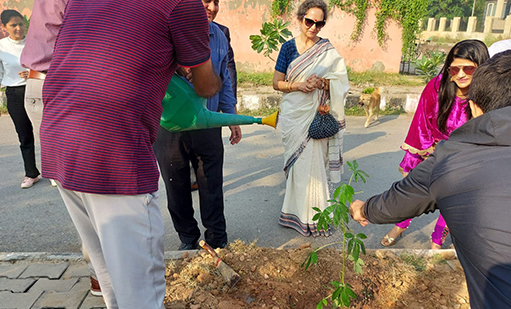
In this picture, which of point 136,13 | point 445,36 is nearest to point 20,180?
point 136,13

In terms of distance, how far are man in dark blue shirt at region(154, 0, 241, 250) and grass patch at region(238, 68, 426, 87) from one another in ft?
23.1

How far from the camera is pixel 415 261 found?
2.62 m

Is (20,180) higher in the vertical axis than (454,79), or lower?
lower

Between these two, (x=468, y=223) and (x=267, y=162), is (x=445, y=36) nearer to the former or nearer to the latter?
(x=267, y=162)

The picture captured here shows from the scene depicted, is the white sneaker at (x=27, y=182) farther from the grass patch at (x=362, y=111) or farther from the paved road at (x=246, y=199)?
the grass patch at (x=362, y=111)

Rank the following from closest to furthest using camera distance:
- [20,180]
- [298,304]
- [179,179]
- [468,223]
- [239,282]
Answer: [468,223], [298,304], [239,282], [179,179], [20,180]

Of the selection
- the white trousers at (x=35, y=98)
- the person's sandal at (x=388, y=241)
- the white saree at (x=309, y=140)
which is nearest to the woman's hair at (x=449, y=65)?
the white saree at (x=309, y=140)

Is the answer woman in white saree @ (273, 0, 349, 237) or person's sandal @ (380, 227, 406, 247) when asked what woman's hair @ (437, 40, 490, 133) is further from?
person's sandal @ (380, 227, 406, 247)

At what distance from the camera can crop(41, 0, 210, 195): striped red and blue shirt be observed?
135cm

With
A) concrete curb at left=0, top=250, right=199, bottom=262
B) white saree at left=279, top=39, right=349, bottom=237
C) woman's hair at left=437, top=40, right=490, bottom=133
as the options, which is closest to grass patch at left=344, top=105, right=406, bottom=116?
white saree at left=279, top=39, right=349, bottom=237

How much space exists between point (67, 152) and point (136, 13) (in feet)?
1.93

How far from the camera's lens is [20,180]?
451 centimetres

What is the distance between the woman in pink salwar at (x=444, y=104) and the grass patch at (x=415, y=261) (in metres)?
0.41

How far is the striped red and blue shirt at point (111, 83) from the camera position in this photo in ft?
4.42
